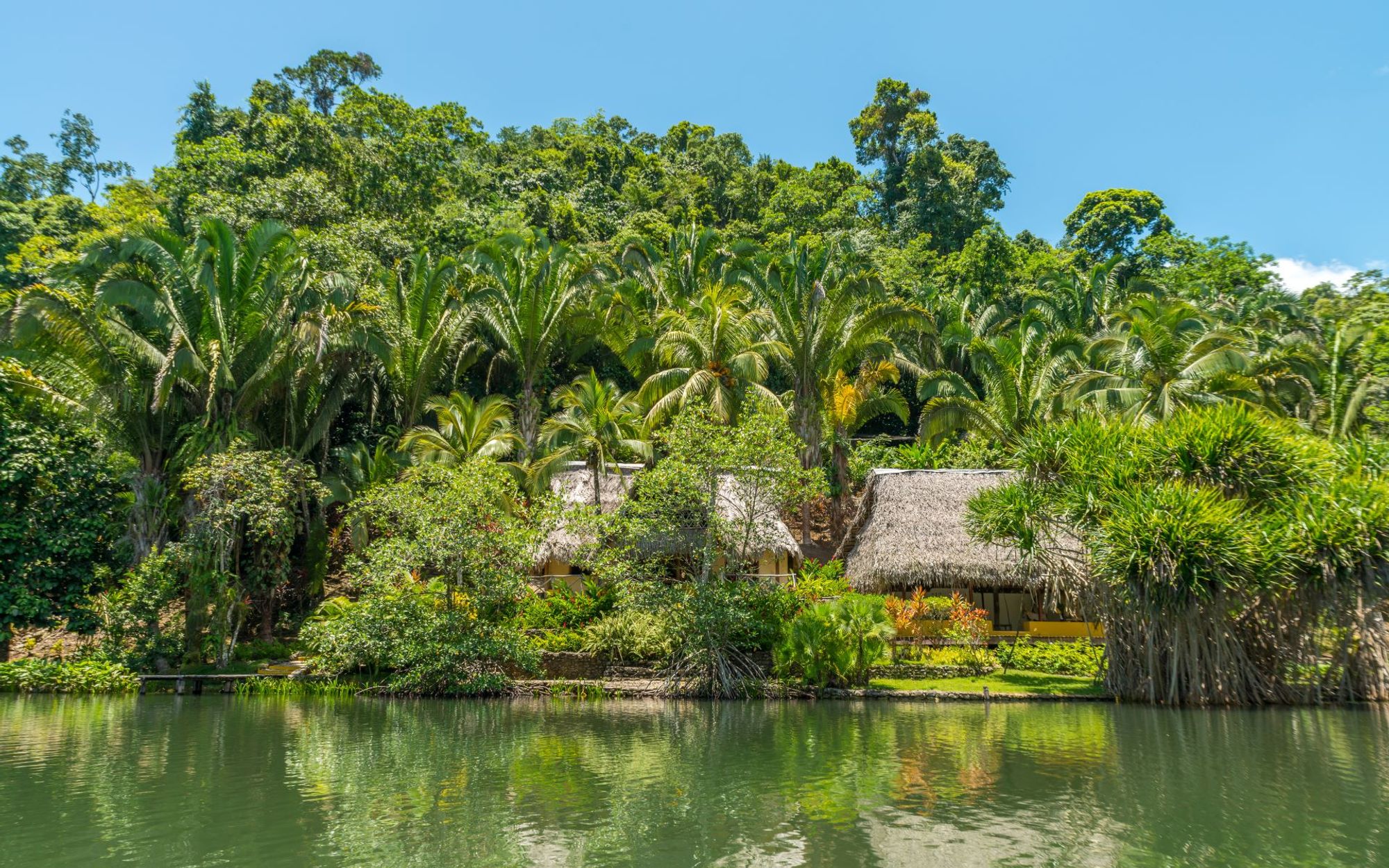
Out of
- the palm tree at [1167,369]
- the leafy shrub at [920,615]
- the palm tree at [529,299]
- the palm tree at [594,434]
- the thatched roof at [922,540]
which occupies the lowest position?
the leafy shrub at [920,615]

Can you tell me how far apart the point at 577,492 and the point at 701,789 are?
1607cm

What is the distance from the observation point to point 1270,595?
16.6 metres

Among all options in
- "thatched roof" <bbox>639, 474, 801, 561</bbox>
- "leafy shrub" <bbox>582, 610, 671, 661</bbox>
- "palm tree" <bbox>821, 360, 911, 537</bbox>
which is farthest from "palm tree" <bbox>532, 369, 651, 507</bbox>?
"palm tree" <bbox>821, 360, 911, 537</bbox>

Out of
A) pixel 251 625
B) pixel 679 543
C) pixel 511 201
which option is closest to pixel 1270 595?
pixel 679 543

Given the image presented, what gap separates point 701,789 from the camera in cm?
1037

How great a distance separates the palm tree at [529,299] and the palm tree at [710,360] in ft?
10.6

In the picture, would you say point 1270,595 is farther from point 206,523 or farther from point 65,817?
point 206,523

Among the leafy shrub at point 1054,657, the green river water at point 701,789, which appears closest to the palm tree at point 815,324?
the leafy shrub at point 1054,657

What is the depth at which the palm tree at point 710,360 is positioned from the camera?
24.8 metres

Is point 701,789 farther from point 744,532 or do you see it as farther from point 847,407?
point 847,407

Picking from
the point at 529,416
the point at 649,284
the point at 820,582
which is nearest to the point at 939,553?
the point at 820,582

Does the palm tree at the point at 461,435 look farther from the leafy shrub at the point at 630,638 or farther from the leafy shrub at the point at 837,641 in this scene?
the leafy shrub at the point at 837,641

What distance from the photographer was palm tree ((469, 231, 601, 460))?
27531 millimetres

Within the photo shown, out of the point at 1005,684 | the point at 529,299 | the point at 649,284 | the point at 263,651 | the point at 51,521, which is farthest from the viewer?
the point at 649,284
